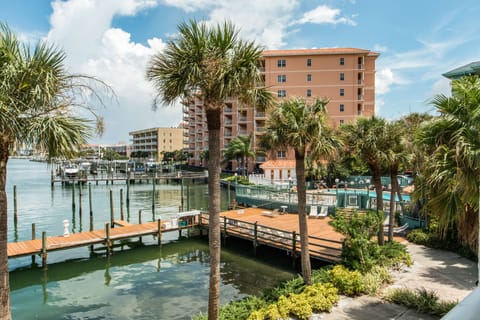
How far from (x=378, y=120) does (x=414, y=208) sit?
8.19 meters

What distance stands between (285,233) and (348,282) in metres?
6.93

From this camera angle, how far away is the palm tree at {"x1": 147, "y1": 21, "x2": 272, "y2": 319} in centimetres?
686

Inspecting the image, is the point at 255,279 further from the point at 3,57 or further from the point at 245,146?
the point at 245,146

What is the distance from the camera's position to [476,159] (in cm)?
523

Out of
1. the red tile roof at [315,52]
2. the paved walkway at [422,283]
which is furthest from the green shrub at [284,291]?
the red tile roof at [315,52]

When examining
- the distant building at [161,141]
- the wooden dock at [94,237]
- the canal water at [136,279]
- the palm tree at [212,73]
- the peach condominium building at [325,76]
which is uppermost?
the peach condominium building at [325,76]

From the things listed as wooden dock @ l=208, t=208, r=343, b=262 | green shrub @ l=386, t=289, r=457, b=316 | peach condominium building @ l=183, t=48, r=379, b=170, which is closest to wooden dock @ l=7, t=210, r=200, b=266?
wooden dock @ l=208, t=208, r=343, b=262

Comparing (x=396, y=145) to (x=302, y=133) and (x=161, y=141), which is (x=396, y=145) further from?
(x=161, y=141)

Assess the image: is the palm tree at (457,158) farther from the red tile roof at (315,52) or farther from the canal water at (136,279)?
the red tile roof at (315,52)

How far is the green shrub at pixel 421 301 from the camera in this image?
8.59 m

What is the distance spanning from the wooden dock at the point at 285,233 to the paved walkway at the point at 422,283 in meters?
2.92

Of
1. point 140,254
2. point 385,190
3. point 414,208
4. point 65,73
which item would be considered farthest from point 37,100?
point 385,190

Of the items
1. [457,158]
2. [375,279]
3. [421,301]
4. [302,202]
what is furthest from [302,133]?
[421,301]

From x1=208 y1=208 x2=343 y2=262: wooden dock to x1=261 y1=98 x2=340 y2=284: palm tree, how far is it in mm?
3936
